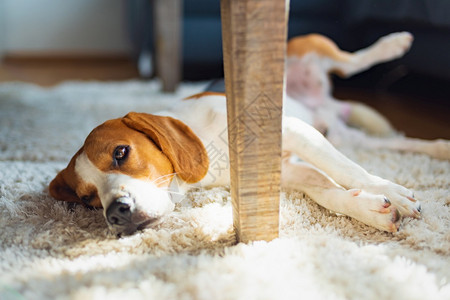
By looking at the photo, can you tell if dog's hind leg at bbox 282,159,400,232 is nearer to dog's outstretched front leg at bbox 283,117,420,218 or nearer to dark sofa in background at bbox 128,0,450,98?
dog's outstretched front leg at bbox 283,117,420,218

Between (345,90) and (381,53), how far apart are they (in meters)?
1.50

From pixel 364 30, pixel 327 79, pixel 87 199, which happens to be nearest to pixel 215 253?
pixel 87 199

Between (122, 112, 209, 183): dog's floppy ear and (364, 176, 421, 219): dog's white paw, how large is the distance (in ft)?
1.59

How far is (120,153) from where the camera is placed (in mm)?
1213

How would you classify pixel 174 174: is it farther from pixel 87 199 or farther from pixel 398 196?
pixel 398 196

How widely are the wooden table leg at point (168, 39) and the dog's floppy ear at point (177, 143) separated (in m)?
1.79

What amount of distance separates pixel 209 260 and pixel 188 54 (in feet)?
9.24

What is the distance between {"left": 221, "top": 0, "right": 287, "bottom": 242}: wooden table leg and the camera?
2.76 ft

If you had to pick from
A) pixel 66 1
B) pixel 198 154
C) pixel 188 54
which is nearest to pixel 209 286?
pixel 198 154

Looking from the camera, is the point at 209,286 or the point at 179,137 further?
the point at 179,137

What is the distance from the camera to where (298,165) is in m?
1.45

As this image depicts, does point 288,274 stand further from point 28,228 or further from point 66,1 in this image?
point 66,1

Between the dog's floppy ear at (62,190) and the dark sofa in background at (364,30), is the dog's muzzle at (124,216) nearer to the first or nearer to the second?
the dog's floppy ear at (62,190)

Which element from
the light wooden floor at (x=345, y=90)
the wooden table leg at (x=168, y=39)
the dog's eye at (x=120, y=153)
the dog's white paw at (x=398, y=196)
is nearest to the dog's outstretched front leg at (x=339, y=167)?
the dog's white paw at (x=398, y=196)
